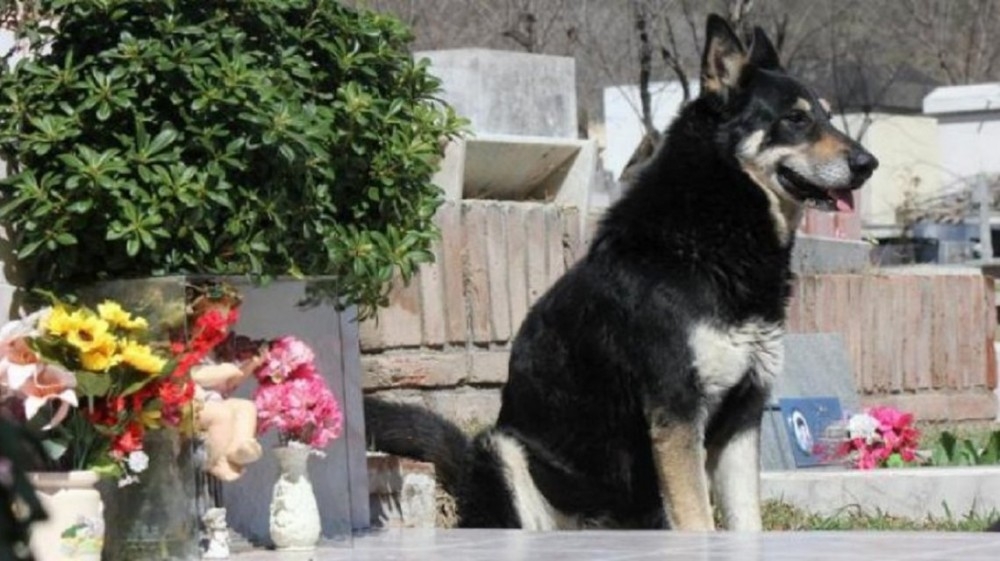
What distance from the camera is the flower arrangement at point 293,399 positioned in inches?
254

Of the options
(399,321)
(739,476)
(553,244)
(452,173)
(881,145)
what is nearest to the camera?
(739,476)

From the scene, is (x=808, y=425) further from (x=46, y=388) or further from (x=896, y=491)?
(x=46, y=388)

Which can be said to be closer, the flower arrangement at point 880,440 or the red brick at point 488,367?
the red brick at point 488,367

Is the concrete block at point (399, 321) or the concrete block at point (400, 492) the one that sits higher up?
the concrete block at point (399, 321)

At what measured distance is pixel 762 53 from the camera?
297 inches

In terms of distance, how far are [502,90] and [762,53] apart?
3.68m

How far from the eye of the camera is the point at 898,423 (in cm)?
1005

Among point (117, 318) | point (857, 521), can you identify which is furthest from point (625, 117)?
point (117, 318)

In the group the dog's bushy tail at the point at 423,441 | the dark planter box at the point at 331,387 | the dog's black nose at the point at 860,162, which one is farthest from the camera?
the dog's bushy tail at the point at 423,441

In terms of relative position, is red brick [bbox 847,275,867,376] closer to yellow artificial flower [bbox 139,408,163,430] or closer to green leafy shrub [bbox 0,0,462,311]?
green leafy shrub [bbox 0,0,462,311]

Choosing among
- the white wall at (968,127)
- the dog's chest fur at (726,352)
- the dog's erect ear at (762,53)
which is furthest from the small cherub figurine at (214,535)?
the white wall at (968,127)

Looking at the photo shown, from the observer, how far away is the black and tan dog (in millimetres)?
7008

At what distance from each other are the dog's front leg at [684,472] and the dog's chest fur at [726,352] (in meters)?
0.18

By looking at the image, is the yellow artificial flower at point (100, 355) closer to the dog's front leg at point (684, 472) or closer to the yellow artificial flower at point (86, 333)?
the yellow artificial flower at point (86, 333)
